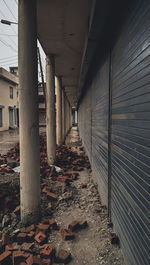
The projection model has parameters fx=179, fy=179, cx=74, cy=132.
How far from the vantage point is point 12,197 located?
365 cm

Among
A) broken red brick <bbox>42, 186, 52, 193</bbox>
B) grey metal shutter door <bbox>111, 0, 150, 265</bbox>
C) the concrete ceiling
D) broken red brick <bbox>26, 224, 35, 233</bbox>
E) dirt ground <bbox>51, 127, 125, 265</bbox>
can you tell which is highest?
the concrete ceiling

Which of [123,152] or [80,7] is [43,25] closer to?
[80,7]

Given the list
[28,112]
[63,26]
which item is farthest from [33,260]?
[63,26]

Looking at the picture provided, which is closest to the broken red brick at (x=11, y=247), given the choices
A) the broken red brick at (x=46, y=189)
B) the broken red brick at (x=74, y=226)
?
the broken red brick at (x=74, y=226)

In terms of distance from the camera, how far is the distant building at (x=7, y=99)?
22.3 meters

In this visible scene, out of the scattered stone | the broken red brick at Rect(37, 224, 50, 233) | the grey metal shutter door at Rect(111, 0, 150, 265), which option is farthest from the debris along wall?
the scattered stone

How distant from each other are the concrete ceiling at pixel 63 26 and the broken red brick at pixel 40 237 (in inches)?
161

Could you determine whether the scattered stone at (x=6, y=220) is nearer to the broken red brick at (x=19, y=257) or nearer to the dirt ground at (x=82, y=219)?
the dirt ground at (x=82, y=219)

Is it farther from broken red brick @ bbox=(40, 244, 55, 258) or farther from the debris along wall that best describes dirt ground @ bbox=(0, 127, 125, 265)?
the debris along wall

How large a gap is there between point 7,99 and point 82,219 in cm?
2357

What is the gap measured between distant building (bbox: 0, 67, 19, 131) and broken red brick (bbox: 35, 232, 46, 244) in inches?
844

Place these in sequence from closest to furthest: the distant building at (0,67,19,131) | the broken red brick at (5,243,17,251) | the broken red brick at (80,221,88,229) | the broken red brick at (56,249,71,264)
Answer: the broken red brick at (56,249,71,264) → the broken red brick at (5,243,17,251) → the broken red brick at (80,221,88,229) → the distant building at (0,67,19,131)

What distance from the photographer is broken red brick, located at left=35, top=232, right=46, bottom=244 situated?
2.52 m

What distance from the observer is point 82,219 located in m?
3.17
